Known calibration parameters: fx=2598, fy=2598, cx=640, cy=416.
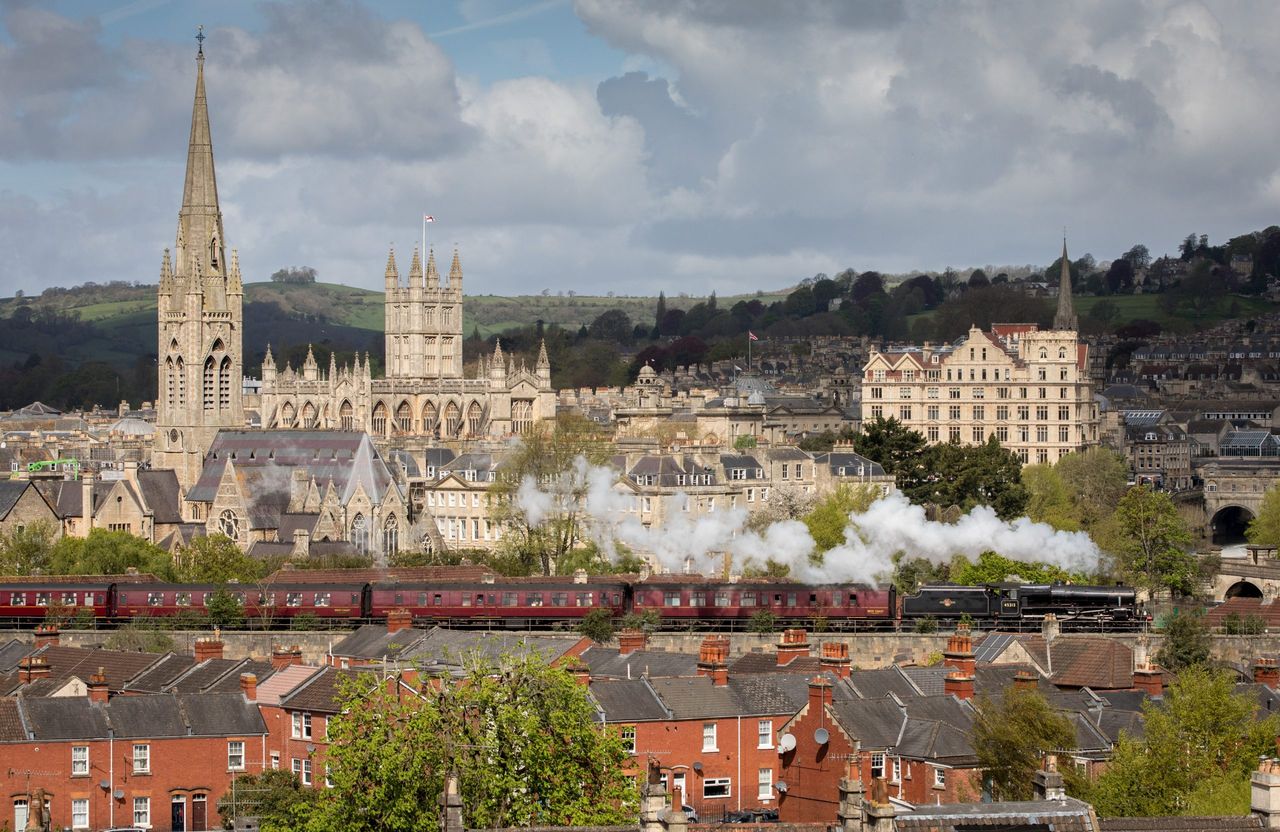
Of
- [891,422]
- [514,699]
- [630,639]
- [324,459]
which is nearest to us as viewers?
[514,699]

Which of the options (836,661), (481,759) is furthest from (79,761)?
(836,661)

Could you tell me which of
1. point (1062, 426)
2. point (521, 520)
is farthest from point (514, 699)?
point (1062, 426)

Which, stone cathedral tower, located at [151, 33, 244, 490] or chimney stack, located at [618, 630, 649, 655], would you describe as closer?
chimney stack, located at [618, 630, 649, 655]

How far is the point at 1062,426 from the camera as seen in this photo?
14512 cm

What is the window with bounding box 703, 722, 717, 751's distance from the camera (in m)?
58.9

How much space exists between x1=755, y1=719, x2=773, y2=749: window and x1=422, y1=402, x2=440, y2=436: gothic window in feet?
312

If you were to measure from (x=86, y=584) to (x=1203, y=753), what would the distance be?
4556 cm

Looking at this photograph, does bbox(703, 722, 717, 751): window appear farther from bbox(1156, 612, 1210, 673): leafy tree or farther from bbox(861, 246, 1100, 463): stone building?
bbox(861, 246, 1100, 463): stone building

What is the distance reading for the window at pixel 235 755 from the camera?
6003 centimetres

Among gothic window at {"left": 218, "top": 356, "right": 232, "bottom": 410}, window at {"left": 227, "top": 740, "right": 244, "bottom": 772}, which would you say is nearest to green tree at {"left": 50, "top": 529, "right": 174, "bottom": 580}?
gothic window at {"left": 218, "top": 356, "right": 232, "bottom": 410}

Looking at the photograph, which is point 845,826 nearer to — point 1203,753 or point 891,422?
point 1203,753

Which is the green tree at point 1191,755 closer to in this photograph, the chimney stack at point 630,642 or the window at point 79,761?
the chimney stack at point 630,642

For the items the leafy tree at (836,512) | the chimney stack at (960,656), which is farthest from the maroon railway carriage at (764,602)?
the chimney stack at (960,656)

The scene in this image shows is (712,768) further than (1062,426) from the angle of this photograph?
No
